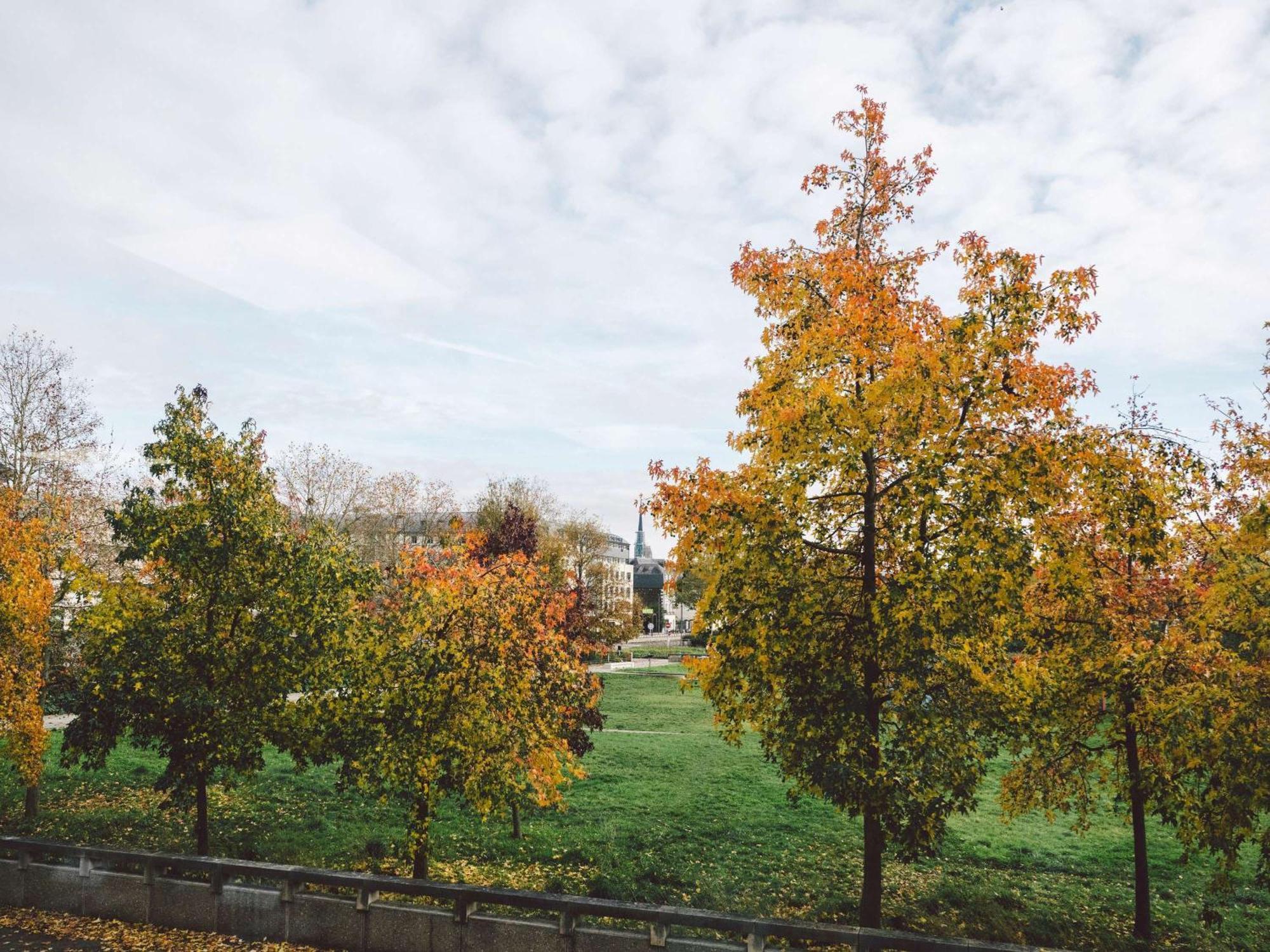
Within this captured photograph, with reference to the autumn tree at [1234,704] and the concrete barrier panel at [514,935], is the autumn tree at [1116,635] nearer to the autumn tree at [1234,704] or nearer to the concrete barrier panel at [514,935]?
the autumn tree at [1234,704]

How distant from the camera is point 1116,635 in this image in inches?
434

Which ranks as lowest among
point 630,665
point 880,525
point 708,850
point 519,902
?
point 630,665

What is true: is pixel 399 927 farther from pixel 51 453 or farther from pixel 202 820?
pixel 51 453

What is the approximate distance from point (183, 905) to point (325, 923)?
1993 mm

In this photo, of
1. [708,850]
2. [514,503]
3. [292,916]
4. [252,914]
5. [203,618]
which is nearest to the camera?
[292,916]

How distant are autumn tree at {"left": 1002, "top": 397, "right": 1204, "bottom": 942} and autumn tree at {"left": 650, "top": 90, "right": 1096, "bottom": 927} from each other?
0.70m

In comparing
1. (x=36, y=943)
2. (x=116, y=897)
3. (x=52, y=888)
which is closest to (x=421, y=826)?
(x=116, y=897)

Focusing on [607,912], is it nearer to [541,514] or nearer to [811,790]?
[811,790]

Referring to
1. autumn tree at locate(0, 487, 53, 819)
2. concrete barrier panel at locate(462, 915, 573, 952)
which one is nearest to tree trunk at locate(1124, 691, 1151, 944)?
concrete barrier panel at locate(462, 915, 573, 952)

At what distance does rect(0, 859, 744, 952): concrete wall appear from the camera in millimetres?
8016

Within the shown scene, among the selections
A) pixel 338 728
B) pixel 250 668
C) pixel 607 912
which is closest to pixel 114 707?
pixel 250 668

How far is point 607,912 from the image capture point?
25.4 feet

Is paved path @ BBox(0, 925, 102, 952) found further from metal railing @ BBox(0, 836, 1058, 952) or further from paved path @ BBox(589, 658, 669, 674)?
paved path @ BBox(589, 658, 669, 674)

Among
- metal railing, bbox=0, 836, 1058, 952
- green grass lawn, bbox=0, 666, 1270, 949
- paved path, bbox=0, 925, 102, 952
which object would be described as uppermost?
metal railing, bbox=0, 836, 1058, 952
